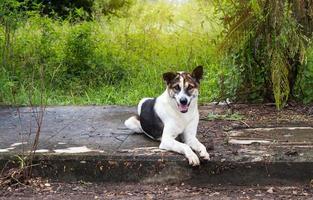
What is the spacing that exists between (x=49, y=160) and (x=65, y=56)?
19.1 feet

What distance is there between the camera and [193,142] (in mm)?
4895

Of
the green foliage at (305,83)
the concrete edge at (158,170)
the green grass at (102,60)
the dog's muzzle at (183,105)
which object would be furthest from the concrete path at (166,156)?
the green grass at (102,60)

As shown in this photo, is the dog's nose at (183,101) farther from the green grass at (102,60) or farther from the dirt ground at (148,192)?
the green grass at (102,60)

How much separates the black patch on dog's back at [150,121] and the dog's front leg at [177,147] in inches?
7.9

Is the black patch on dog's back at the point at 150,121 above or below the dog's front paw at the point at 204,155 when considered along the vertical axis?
above

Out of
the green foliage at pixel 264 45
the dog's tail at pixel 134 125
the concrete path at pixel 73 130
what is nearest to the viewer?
the concrete path at pixel 73 130

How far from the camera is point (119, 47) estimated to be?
36.4 ft

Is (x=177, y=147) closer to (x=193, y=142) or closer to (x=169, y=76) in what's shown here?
(x=193, y=142)

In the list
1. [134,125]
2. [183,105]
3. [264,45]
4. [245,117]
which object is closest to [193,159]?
[183,105]

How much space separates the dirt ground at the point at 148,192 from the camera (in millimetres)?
4348

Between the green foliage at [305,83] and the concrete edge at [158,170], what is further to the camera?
the green foliage at [305,83]

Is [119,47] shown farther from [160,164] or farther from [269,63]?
[160,164]

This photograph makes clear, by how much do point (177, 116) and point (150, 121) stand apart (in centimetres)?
36

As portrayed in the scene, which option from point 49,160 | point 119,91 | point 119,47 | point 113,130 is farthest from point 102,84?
point 49,160
